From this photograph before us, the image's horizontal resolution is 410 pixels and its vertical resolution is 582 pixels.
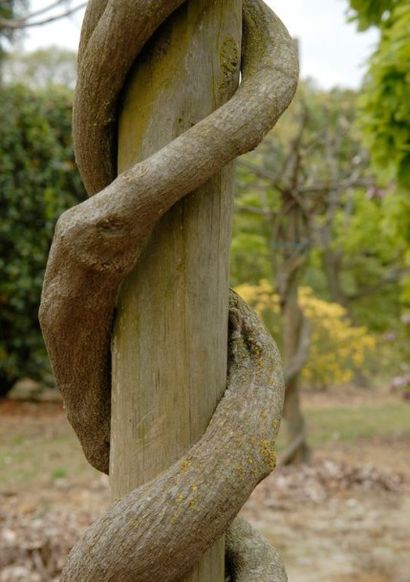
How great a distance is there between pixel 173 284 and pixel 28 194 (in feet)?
25.6

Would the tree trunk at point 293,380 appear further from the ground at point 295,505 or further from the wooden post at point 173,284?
the wooden post at point 173,284

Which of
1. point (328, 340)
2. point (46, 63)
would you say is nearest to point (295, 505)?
point (328, 340)

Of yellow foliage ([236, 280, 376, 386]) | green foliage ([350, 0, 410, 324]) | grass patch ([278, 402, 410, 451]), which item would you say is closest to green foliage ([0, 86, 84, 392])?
yellow foliage ([236, 280, 376, 386])

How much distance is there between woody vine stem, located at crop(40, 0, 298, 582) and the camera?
1.00 meters

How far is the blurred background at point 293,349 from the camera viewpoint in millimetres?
3521

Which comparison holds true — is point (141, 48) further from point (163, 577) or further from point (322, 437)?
point (322, 437)

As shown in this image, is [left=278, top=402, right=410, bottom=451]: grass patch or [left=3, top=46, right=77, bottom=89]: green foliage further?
[left=3, top=46, right=77, bottom=89]: green foliage

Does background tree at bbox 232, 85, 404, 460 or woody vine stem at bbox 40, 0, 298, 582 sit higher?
background tree at bbox 232, 85, 404, 460

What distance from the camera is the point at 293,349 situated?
624 cm

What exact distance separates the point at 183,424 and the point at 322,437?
23.8 feet

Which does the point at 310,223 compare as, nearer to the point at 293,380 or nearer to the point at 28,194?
the point at 293,380

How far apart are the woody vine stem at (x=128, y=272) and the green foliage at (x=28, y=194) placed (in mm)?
7466

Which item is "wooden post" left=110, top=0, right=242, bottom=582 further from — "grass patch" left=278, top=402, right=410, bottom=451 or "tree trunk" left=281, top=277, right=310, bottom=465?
"grass patch" left=278, top=402, right=410, bottom=451

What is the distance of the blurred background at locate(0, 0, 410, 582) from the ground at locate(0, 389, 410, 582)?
2 centimetres
